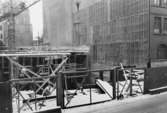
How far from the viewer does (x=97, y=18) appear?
107 ft

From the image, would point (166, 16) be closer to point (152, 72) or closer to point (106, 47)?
point (106, 47)

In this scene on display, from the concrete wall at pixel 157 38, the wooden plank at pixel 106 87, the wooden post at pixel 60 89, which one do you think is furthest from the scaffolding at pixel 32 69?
the concrete wall at pixel 157 38

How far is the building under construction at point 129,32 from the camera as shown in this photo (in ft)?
80.5

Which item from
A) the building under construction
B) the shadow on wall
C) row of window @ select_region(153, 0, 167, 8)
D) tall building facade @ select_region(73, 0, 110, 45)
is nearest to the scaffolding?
the building under construction

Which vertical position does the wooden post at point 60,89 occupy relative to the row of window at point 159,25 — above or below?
below

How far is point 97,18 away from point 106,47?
554 cm

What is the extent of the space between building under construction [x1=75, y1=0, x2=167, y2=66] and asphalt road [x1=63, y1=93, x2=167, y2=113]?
16660mm

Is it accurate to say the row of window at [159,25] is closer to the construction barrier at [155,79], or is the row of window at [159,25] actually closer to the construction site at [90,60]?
the construction site at [90,60]

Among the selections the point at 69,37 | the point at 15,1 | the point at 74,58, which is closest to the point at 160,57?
the point at 74,58

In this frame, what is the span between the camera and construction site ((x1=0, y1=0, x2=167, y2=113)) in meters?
7.52

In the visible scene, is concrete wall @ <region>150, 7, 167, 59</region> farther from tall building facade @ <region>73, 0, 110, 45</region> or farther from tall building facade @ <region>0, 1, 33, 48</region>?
tall building facade @ <region>0, 1, 33, 48</region>

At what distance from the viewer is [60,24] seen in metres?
38.4

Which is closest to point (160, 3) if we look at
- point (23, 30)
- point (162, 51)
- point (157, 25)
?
point (157, 25)

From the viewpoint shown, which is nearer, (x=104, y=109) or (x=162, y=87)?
(x=104, y=109)
